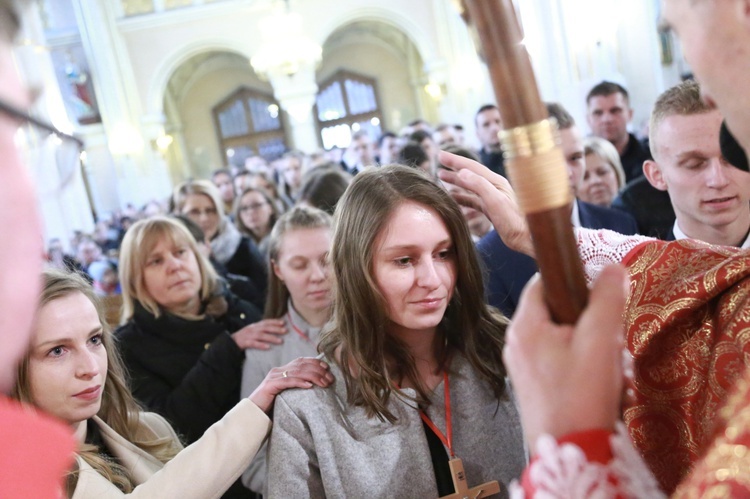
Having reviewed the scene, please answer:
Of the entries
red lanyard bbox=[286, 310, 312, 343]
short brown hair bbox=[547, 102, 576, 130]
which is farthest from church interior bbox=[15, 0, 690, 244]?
red lanyard bbox=[286, 310, 312, 343]

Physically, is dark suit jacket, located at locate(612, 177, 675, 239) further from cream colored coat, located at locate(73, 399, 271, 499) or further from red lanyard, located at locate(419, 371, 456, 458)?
cream colored coat, located at locate(73, 399, 271, 499)

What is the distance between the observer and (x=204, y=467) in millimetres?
1580

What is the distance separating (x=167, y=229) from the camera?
3.12 m

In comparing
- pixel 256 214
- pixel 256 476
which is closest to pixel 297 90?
pixel 256 214

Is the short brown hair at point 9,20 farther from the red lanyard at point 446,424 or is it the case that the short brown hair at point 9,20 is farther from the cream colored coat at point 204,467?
the red lanyard at point 446,424

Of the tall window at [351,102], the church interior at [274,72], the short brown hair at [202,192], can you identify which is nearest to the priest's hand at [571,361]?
the short brown hair at [202,192]

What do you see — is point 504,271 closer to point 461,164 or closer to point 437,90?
point 461,164

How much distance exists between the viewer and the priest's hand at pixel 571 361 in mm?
711

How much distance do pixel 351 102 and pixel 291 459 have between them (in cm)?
2267

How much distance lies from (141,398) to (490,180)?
71.7 inches

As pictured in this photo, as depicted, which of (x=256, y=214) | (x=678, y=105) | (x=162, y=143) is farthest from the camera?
(x=162, y=143)

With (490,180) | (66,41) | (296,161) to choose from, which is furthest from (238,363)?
(66,41)

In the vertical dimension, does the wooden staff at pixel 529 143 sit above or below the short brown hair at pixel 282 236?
above

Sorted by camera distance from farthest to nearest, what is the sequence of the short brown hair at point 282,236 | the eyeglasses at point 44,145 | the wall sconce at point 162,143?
the wall sconce at point 162,143
the short brown hair at point 282,236
the eyeglasses at point 44,145
